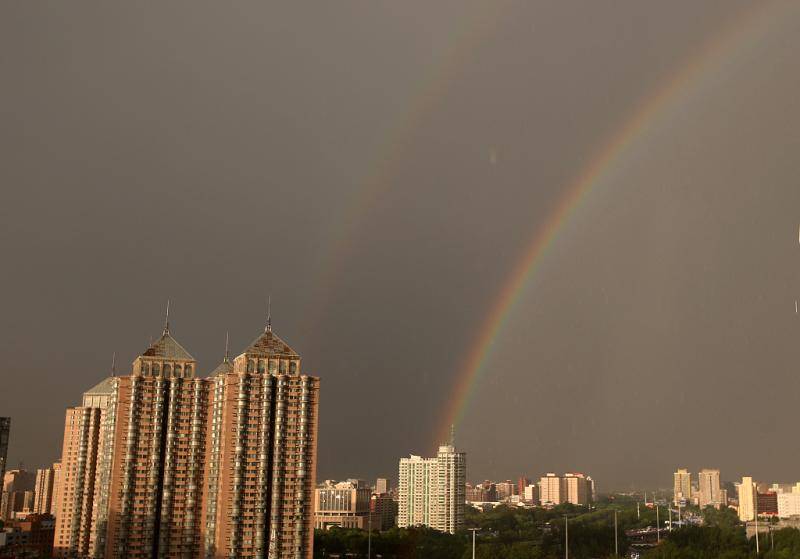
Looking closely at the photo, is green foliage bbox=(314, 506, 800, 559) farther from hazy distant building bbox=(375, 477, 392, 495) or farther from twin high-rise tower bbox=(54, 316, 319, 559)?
hazy distant building bbox=(375, 477, 392, 495)

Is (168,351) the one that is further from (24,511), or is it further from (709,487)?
(709,487)

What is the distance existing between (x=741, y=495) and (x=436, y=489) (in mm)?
→ 14743

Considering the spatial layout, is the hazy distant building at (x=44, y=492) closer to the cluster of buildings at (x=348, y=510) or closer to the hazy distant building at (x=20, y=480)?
the hazy distant building at (x=20, y=480)

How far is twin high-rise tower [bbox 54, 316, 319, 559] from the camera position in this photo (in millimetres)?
17312

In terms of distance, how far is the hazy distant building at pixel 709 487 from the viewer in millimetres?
45094

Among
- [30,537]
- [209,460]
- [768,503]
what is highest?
[209,460]

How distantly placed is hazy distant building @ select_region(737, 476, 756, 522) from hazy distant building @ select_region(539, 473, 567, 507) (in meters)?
12.7

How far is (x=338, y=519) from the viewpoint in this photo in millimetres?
35156

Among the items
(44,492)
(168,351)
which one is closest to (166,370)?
(168,351)

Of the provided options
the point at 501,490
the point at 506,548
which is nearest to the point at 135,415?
the point at 506,548

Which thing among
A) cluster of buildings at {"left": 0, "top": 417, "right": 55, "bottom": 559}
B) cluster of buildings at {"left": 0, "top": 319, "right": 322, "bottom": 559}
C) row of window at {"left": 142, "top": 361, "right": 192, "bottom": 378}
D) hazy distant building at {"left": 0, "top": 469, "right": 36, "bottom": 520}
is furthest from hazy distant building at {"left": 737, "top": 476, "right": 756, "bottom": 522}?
hazy distant building at {"left": 0, "top": 469, "right": 36, "bottom": 520}

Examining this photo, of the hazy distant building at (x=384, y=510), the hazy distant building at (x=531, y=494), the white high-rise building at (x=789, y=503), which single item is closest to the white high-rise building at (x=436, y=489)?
the hazy distant building at (x=384, y=510)

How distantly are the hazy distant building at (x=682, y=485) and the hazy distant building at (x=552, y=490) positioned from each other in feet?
21.0

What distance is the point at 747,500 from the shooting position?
1458 inches
